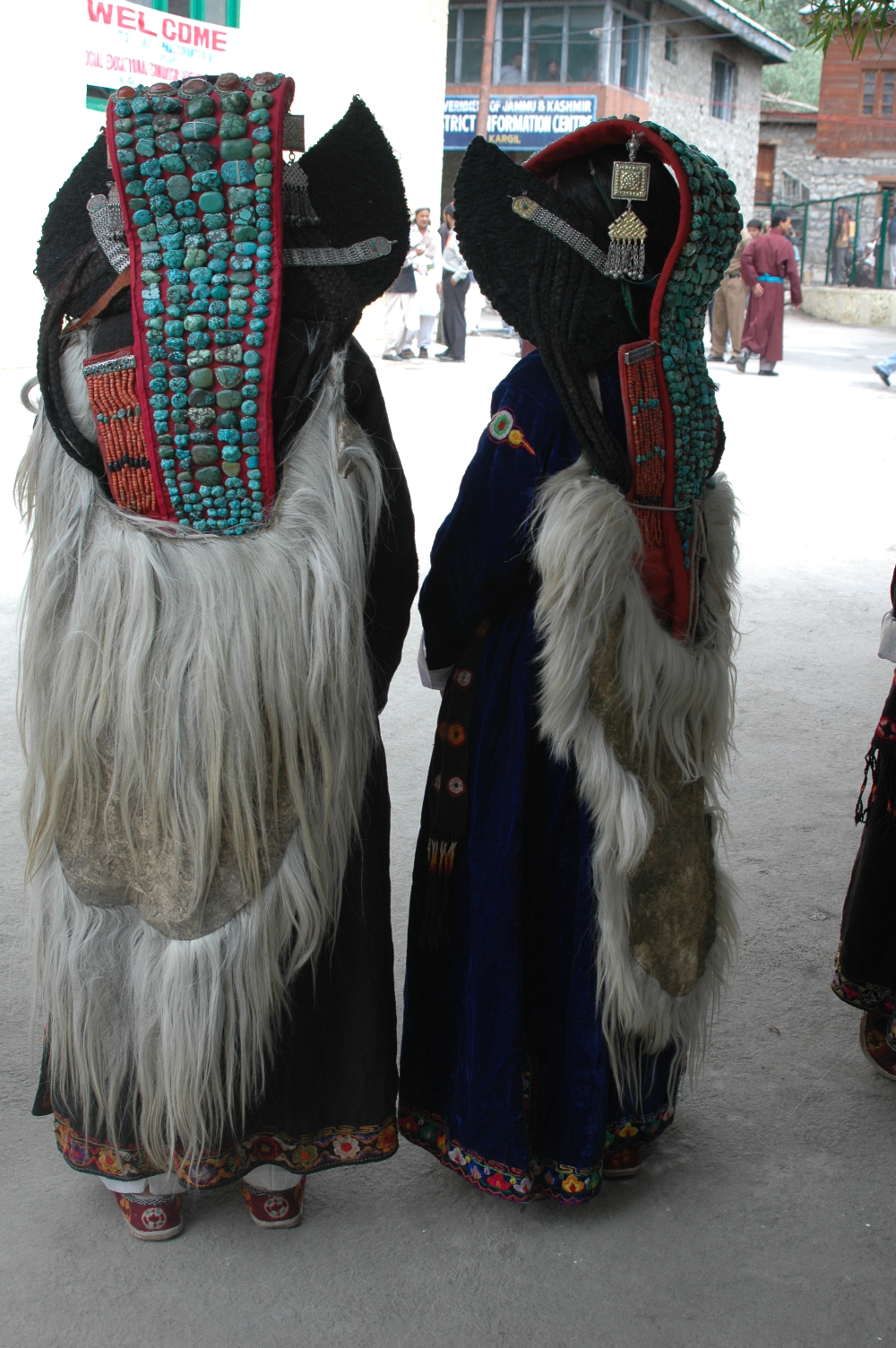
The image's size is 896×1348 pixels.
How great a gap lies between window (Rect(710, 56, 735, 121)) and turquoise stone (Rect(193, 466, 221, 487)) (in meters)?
33.7

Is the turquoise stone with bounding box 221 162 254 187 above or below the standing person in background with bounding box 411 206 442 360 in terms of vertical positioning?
below

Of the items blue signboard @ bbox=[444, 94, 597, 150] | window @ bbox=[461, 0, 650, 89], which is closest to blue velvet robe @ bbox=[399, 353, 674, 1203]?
blue signboard @ bbox=[444, 94, 597, 150]

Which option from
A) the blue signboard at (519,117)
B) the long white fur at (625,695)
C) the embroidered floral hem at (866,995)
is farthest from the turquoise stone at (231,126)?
the blue signboard at (519,117)

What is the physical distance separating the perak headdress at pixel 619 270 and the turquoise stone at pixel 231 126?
0.35 meters

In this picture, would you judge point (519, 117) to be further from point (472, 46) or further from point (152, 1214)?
point (152, 1214)

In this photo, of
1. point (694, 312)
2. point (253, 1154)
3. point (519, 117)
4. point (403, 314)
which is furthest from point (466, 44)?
point (253, 1154)

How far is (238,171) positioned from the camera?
140cm

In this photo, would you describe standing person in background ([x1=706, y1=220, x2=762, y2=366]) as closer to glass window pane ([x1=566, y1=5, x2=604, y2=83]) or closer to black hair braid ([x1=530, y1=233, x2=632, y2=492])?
black hair braid ([x1=530, y1=233, x2=632, y2=492])

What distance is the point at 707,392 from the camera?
169 centimetres

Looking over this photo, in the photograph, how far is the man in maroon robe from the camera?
1241 centimetres

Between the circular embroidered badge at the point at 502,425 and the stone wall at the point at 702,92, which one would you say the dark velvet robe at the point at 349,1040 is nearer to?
the circular embroidered badge at the point at 502,425

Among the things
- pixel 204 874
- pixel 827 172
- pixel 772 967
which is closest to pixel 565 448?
pixel 204 874

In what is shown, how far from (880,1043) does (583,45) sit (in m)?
29.6

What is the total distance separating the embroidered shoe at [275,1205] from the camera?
1.78 m
